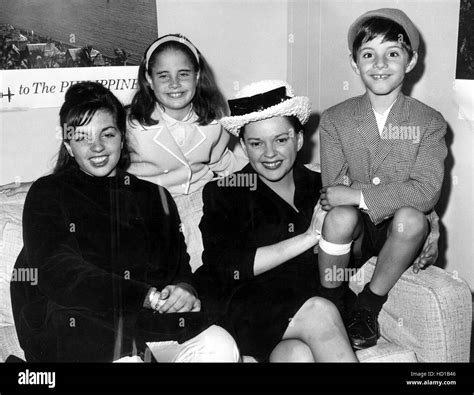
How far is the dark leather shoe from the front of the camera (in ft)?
4.91

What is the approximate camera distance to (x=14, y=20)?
6.50 ft

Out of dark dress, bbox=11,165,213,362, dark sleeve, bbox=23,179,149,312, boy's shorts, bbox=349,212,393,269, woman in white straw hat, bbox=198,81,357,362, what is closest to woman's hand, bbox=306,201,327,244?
woman in white straw hat, bbox=198,81,357,362

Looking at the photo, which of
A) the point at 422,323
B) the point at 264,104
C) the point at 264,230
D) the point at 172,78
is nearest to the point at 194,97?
the point at 172,78

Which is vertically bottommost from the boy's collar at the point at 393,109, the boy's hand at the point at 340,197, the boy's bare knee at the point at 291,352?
the boy's bare knee at the point at 291,352

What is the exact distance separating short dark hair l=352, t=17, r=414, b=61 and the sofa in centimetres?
59

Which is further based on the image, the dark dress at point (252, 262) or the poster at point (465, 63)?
the poster at point (465, 63)

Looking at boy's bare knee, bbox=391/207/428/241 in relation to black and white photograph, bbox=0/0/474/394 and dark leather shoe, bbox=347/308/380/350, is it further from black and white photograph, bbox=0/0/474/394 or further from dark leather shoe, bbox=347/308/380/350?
dark leather shoe, bbox=347/308/380/350

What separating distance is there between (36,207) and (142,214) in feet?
0.90

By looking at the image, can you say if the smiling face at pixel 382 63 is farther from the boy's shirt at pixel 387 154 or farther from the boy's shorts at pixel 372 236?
the boy's shorts at pixel 372 236

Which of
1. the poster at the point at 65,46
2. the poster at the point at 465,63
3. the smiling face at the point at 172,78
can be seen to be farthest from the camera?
the poster at the point at 65,46

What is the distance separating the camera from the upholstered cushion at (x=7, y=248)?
5.38ft

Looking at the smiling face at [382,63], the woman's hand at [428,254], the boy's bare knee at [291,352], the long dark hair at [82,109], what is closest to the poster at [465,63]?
the smiling face at [382,63]
